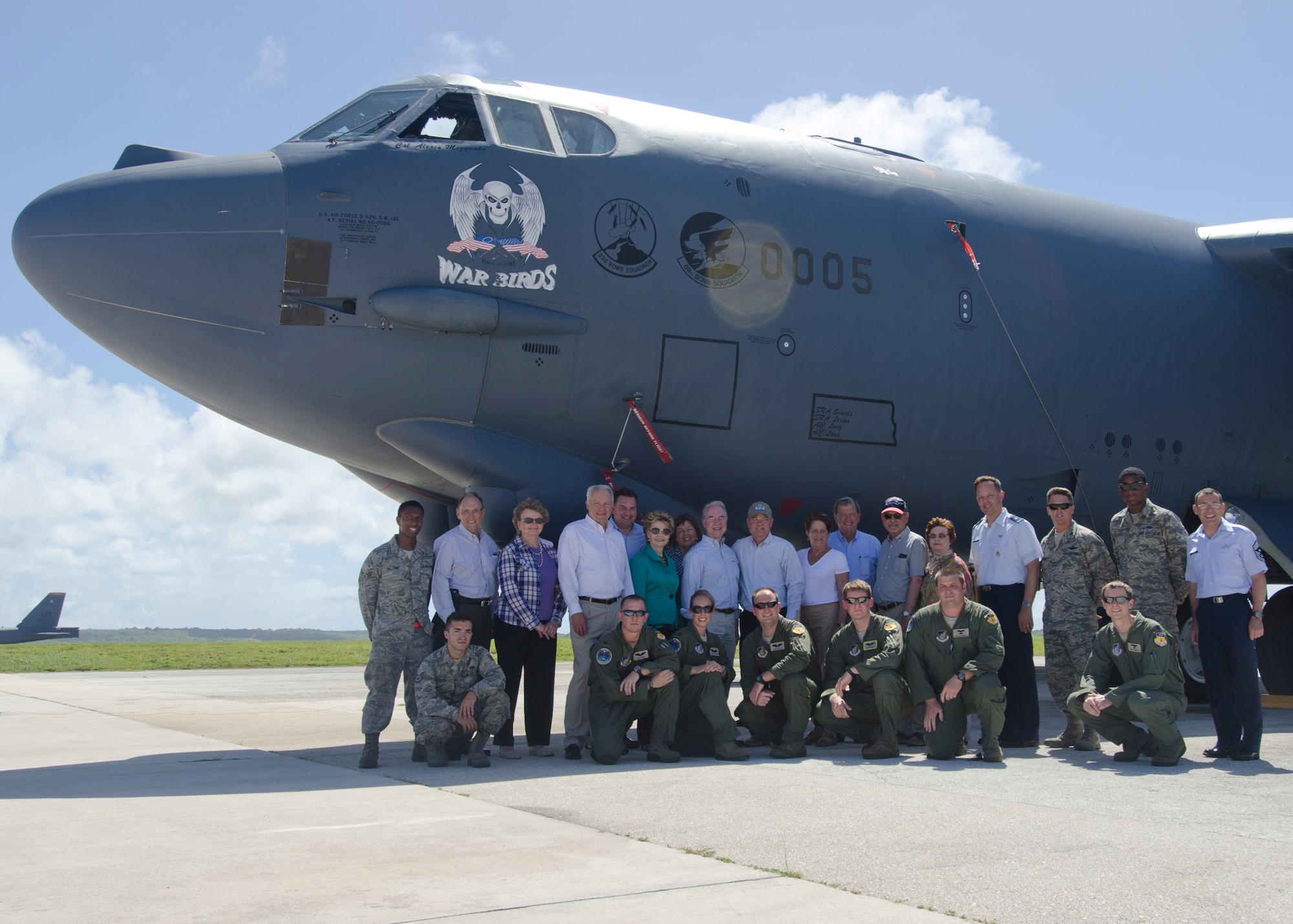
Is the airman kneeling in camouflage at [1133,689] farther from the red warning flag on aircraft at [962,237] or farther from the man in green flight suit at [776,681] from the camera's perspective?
the red warning flag on aircraft at [962,237]

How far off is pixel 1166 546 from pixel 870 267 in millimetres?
3303

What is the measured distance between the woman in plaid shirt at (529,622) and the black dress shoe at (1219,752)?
4462 mm

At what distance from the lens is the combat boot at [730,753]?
A: 693 cm

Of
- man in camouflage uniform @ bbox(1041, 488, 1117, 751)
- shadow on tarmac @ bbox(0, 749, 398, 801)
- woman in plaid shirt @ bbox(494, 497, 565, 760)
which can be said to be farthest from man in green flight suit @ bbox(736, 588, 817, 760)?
shadow on tarmac @ bbox(0, 749, 398, 801)

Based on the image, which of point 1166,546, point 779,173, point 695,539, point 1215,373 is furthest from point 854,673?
point 1215,373

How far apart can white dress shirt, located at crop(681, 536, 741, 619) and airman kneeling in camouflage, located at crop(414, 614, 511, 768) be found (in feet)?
5.51

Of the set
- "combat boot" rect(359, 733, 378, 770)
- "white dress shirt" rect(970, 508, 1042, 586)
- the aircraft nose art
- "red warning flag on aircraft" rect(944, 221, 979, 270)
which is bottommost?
"combat boot" rect(359, 733, 378, 770)

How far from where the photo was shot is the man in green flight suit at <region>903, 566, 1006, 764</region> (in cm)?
685

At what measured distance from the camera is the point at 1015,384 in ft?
32.5

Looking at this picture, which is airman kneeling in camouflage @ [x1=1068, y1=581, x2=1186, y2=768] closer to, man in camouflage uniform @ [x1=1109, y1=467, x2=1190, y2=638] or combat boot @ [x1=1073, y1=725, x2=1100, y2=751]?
combat boot @ [x1=1073, y1=725, x2=1100, y2=751]

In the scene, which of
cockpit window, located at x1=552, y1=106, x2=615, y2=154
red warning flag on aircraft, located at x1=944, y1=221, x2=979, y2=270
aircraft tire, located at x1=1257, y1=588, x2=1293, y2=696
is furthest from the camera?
aircraft tire, located at x1=1257, y1=588, x2=1293, y2=696

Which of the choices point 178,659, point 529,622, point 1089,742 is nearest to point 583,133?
point 529,622

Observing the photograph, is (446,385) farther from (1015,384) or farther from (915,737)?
(1015,384)

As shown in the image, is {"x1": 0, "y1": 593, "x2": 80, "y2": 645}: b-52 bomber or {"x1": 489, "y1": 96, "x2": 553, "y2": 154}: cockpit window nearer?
{"x1": 489, "y1": 96, "x2": 553, "y2": 154}: cockpit window
